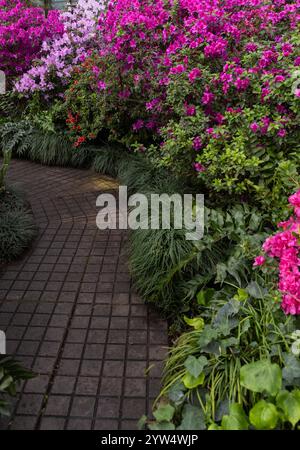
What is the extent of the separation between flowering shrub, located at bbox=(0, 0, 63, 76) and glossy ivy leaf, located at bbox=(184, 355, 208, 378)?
Result: 6931 mm

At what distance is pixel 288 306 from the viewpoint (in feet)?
8.04

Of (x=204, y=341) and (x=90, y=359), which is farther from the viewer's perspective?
(x=90, y=359)

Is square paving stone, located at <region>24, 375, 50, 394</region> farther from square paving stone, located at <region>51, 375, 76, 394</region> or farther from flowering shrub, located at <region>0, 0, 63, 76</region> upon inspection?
flowering shrub, located at <region>0, 0, 63, 76</region>

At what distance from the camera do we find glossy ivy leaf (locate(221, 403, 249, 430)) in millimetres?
2131

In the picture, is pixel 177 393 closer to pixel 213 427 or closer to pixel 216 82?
pixel 213 427

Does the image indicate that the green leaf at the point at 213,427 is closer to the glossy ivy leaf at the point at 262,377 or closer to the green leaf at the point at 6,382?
the glossy ivy leaf at the point at 262,377

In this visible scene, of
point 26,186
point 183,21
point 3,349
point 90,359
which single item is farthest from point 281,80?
point 26,186

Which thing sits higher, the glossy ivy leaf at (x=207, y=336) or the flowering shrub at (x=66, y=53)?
the flowering shrub at (x=66, y=53)

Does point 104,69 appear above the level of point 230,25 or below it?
below

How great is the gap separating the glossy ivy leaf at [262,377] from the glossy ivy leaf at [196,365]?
9.8 inches

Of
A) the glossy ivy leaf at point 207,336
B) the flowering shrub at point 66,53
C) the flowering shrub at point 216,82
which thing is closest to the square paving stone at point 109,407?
the glossy ivy leaf at point 207,336

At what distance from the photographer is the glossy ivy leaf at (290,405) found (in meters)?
2.07
